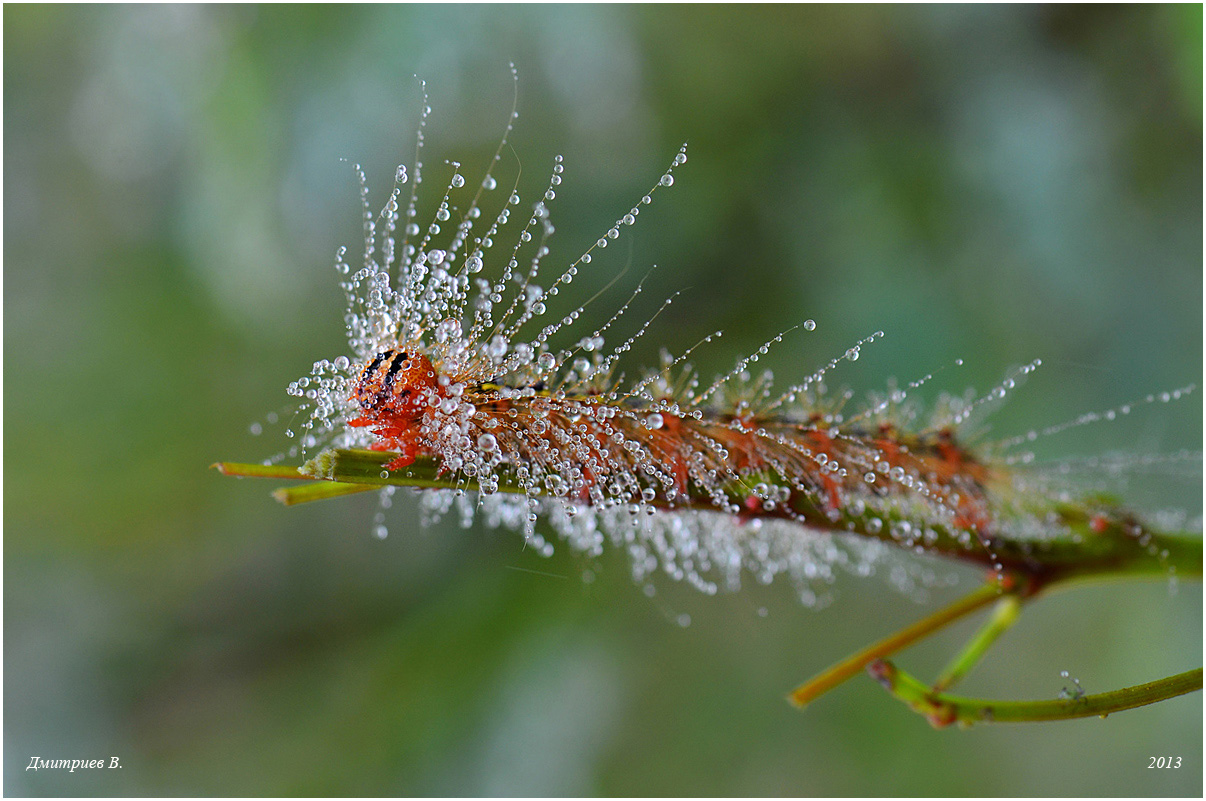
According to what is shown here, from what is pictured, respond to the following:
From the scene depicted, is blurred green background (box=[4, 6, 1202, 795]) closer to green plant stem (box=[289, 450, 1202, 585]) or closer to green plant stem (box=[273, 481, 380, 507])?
green plant stem (box=[289, 450, 1202, 585])

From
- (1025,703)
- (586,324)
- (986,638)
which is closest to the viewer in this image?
(1025,703)

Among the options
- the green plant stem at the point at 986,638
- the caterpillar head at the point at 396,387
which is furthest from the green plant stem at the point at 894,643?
the caterpillar head at the point at 396,387

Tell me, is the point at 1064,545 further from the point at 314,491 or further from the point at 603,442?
the point at 314,491

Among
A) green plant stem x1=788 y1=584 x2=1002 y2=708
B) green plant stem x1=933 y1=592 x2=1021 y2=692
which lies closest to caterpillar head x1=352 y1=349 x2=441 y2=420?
green plant stem x1=788 y1=584 x2=1002 y2=708

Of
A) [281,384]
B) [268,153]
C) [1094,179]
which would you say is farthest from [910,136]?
[281,384]

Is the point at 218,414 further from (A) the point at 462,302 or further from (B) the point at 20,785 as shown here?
(A) the point at 462,302

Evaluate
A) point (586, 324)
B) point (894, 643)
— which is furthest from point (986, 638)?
point (586, 324)
